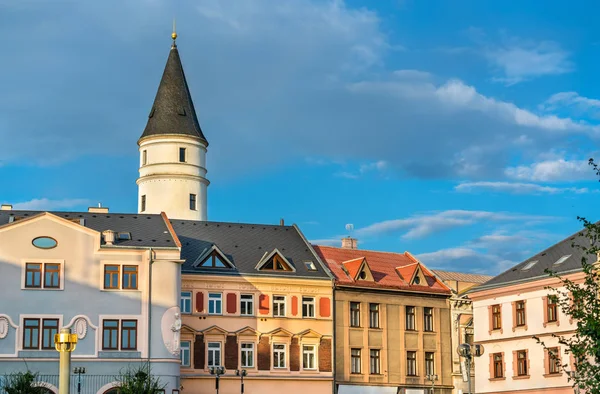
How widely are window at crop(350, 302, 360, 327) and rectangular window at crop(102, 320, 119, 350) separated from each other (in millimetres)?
16782

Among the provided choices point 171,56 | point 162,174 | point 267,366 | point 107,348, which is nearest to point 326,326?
point 267,366

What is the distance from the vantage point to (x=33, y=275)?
60.3 metres

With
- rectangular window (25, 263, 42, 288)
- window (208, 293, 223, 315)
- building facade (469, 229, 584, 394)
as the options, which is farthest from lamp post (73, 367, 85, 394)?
building facade (469, 229, 584, 394)

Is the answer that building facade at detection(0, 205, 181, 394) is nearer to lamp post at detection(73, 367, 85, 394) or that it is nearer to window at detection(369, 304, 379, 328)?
lamp post at detection(73, 367, 85, 394)

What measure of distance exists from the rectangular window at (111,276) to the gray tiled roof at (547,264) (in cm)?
2186

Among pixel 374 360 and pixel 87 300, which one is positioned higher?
pixel 87 300

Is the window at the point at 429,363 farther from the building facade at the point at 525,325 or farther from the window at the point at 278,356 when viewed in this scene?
the window at the point at 278,356

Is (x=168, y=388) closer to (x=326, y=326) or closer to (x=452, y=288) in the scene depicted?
(x=326, y=326)

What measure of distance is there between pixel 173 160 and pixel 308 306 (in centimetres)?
2123

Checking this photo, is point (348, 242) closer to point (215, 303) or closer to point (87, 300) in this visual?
point (215, 303)

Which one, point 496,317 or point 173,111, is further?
point 173,111

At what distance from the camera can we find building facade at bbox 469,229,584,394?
61844 millimetres

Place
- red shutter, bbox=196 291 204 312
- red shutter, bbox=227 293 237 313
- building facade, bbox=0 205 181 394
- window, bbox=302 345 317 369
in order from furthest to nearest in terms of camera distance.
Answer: window, bbox=302 345 317 369 → red shutter, bbox=227 293 237 313 → red shutter, bbox=196 291 204 312 → building facade, bbox=0 205 181 394

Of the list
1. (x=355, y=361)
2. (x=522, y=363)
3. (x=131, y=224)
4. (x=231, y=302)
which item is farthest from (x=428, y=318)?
(x=131, y=224)
